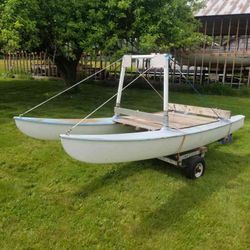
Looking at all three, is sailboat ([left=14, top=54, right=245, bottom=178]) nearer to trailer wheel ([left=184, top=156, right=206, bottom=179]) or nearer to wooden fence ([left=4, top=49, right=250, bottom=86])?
trailer wheel ([left=184, top=156, right=206, bottom=179])

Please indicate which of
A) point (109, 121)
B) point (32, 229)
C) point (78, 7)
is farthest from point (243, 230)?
point (78, 7)

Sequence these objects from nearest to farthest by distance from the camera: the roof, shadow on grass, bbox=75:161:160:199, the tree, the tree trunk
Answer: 1. shadow on grass, bbox=75:161:160:199
2. the tree
3. the tree trunk
4. the roof

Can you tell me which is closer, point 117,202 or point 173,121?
point 117,202

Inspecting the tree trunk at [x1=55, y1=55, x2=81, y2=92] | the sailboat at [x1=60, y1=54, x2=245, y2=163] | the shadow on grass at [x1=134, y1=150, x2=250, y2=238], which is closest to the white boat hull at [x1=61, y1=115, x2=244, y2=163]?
the sailboat at [x1=60, y1=54, x2=245, y2=163]

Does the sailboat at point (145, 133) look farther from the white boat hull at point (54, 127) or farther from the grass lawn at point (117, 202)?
the grass lawn at point (117, 202)

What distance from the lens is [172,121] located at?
22.4 ft

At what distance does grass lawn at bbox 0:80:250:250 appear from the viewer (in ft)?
14.3

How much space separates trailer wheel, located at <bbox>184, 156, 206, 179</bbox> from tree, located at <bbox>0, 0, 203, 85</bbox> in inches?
230

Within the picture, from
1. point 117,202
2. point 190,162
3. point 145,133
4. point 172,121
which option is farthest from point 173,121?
point 117,202

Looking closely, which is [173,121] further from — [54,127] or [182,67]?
[182,67]

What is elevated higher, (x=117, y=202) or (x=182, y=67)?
(x=182, y=67)

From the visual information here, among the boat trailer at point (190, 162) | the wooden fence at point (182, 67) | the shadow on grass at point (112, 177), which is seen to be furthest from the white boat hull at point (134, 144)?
the wooden fence at point (182, 67)

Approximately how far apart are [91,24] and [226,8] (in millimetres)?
11891

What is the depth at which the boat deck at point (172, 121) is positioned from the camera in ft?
20.4
